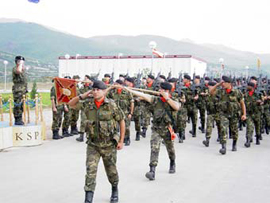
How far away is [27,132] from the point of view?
9.81m

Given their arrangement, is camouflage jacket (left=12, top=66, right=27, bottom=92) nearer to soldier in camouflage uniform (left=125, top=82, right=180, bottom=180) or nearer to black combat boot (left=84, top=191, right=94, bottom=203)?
soldier in camouflage uniform (left=125, top=82, right=180, bottom=180)

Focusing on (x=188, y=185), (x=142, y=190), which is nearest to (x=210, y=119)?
(x=188, y=185)

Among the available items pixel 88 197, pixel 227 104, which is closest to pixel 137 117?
pixel 227 104

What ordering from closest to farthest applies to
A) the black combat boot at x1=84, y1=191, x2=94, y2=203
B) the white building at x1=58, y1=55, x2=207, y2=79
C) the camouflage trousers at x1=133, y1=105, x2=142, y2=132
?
the black combat boot at x1=84, y1=191, x2=94, y2=203 < the camouflage trousers at x1=133, y1=105, x2=142, y2=132 < the white building at x1=58, y1=55, x2=207, y2=79

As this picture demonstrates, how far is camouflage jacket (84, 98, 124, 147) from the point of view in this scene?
16.6 feet

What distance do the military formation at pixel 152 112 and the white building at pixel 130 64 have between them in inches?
632

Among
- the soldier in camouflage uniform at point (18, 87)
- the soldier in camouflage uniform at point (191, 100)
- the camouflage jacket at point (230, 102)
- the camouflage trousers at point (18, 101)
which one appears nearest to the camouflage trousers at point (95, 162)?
the camouflage jacket at point (230, 102)

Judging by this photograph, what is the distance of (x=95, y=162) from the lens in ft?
16.7

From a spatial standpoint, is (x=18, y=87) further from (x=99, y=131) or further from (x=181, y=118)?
(x=99, y=131)

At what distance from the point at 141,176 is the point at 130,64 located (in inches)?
1072

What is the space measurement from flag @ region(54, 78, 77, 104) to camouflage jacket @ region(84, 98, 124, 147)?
1052mm

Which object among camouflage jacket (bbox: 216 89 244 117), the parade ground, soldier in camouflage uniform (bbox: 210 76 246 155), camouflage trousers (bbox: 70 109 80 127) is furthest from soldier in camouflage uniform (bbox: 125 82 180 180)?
camouflage trousers (bbox: 70 109 80 127)

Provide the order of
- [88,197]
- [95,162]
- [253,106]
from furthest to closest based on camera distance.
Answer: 1. [253,106]
2. [95,162]
3. [88,197]

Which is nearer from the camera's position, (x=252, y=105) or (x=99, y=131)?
(x=99, y=131)
